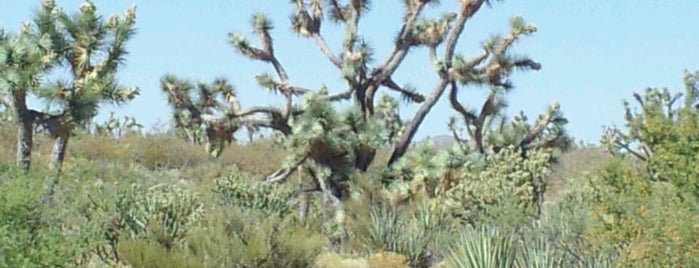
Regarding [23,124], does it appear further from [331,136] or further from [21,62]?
[331,136]

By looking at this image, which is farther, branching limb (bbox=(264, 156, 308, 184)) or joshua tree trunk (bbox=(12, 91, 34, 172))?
A: branching limb (bbox=(264, 156, 308, 184))

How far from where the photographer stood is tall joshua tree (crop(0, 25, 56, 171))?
15.0 m

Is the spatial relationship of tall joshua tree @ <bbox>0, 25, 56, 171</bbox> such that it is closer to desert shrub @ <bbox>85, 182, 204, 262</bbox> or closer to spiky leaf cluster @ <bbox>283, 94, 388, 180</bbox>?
desert shrub @ <bbox>85, 182, 204, 262</bbox>

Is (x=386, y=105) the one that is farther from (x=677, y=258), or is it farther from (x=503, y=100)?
(x=677, y=258)

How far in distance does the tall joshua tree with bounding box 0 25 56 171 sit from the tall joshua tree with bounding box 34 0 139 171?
178 millimetres

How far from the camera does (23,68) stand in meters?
15.1

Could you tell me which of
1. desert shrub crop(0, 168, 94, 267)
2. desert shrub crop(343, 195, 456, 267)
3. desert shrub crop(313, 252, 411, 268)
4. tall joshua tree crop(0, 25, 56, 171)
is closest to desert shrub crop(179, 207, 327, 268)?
desert shrub crop(313, 252, 411, 268)

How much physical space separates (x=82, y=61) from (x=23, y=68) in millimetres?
978

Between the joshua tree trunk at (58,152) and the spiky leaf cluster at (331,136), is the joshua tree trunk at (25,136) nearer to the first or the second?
the joshua tree trunk at (58,152)

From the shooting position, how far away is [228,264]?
11.2m

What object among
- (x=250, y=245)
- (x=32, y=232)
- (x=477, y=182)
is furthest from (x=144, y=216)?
(x=477, y=182)

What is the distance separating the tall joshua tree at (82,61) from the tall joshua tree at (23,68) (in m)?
0.18

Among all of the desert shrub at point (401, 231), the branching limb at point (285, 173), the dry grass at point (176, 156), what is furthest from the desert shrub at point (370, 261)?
the dry grass at point (176, 156)

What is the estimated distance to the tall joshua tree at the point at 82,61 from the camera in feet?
50.6
